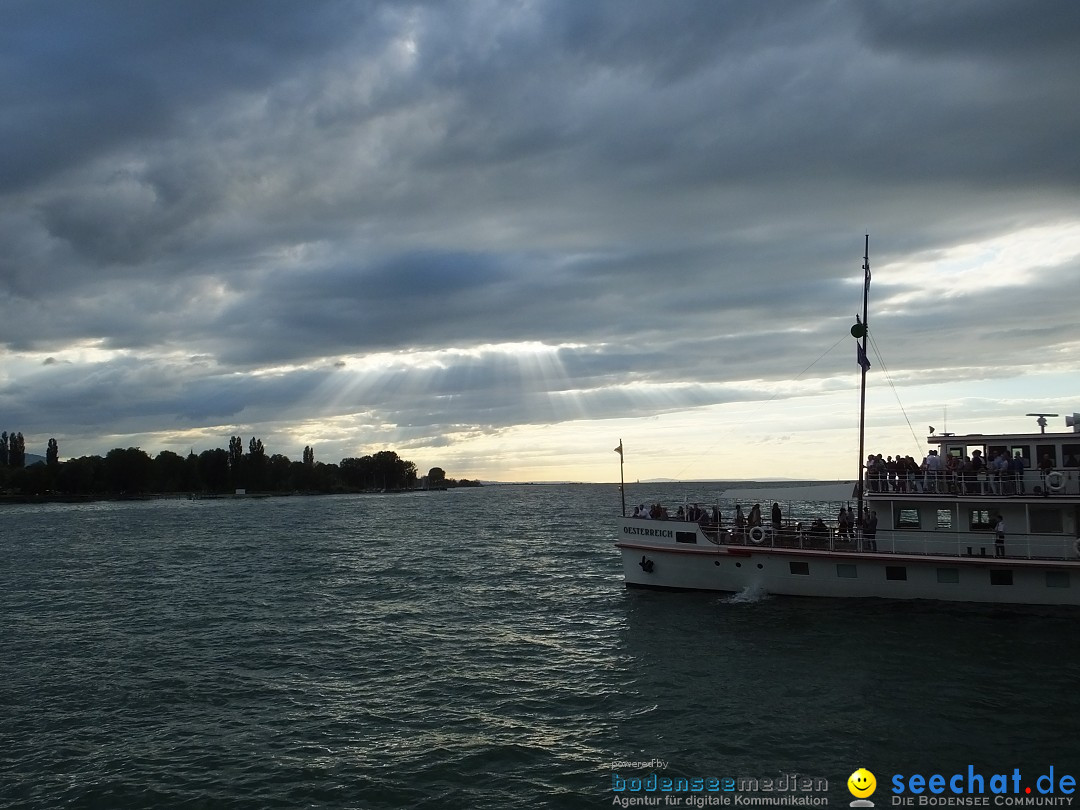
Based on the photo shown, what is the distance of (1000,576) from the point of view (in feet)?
98.8

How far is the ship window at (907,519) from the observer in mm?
32219

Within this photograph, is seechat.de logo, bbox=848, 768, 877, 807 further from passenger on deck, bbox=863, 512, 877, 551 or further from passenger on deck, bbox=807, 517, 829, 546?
passenger on deck, bbox=807, 517, 829, 546

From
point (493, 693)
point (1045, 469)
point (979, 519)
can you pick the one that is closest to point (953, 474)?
point (979, 519)

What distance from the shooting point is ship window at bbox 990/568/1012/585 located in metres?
30.0

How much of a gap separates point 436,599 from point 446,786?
74.3 ft

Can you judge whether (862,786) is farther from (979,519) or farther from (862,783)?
(979,519)

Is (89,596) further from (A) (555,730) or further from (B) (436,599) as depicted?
(A) (555,730)

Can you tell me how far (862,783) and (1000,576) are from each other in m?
19.1

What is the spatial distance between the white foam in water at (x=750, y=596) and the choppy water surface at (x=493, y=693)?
409 millimetres

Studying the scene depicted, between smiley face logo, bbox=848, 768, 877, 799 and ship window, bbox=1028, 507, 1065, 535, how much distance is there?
19595 millimetres

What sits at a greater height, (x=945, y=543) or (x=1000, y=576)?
(x=945, y=543)

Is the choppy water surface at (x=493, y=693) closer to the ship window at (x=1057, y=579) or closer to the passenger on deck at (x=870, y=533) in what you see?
the ship window at (x=1057, y=579)

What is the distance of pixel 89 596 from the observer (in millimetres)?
40875

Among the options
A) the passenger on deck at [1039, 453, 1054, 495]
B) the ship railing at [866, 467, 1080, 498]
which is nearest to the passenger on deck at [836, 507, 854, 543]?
the ship railing at [866, 467, 1080, 498]
